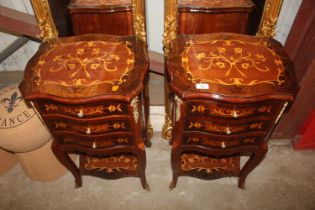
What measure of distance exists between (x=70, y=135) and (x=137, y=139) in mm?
340

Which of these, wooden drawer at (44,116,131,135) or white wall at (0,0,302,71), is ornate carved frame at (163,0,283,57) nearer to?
white wall at (0,0,302,71)

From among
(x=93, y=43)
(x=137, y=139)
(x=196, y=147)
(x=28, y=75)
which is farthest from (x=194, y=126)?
(x=28, y=75)

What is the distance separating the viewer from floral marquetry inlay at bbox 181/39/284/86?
123cm

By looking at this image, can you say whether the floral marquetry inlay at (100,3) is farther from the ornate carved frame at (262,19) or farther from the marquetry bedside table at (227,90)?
the marquetry bedside table at (227,90)

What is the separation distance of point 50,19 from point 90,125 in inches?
26.9

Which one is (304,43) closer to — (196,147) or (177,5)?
(177,5)

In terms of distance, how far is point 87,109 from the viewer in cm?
121

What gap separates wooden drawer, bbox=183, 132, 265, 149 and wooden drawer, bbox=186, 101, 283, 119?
5.9 inches

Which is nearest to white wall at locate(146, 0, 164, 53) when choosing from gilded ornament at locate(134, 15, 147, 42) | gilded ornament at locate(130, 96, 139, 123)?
gilded ornament at locate(134, 15, 147, 42)

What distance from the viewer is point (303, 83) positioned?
1699mm

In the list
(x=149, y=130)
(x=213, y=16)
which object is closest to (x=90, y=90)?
(x=213, y=16)

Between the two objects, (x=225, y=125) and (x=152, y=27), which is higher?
(x=152, y=27)

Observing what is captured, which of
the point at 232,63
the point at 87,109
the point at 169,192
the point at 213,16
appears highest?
the point at 213,16

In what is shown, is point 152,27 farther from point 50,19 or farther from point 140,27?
point 50,19
